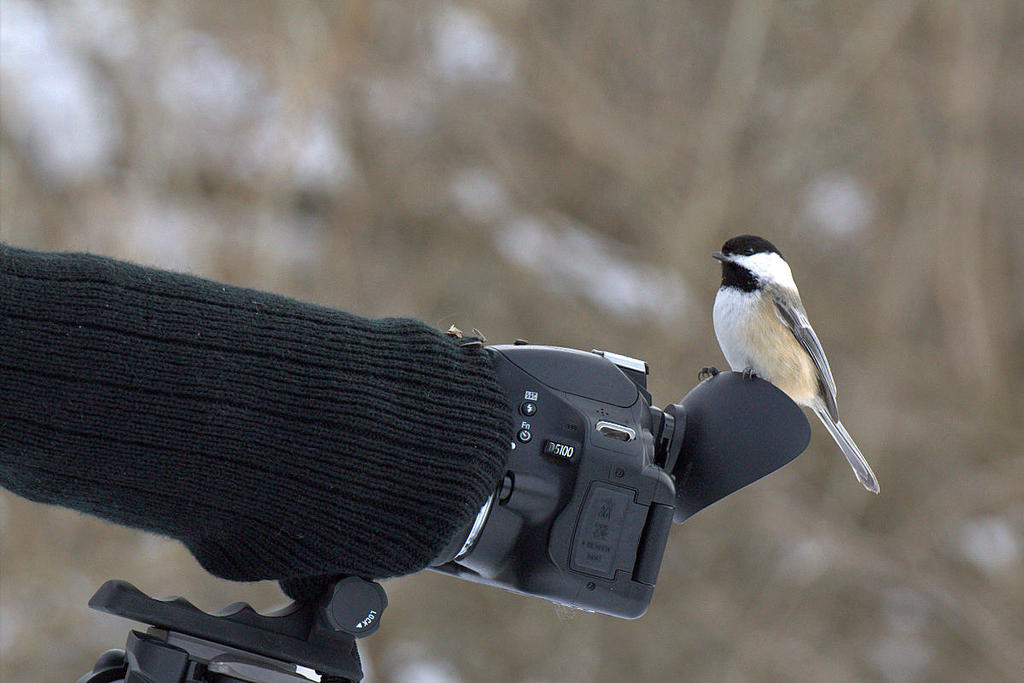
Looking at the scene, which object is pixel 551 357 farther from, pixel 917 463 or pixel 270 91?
pixel 917 463

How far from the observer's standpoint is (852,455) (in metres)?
1.55

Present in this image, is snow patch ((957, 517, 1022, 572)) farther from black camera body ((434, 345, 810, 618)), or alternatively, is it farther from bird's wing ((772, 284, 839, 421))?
black camera body ((434, 345, 810, 618))

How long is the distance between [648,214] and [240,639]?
3586mm

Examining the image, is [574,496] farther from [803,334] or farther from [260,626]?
[803,334]

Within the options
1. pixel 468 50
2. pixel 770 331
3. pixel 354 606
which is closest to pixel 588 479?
pixel 354 606

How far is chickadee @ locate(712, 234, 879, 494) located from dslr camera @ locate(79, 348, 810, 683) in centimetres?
37

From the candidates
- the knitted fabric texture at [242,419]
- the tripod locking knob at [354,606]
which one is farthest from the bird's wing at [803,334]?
the tripod locking knob at [354,606]

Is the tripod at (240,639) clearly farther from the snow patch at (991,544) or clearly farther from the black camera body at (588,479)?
the snow patch at (991,544)

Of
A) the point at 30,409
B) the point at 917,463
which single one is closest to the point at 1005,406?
the point at 917,463

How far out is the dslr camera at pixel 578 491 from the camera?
101 cm

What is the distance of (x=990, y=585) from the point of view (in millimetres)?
4164

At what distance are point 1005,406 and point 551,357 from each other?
389 cm

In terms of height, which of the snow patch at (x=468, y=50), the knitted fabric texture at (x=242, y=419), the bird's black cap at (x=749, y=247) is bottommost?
the knitted fabric texture at (x=242, y=419)

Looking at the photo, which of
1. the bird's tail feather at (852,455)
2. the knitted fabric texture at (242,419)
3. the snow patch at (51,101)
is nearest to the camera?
the knitted fabric texture at (242,419)
